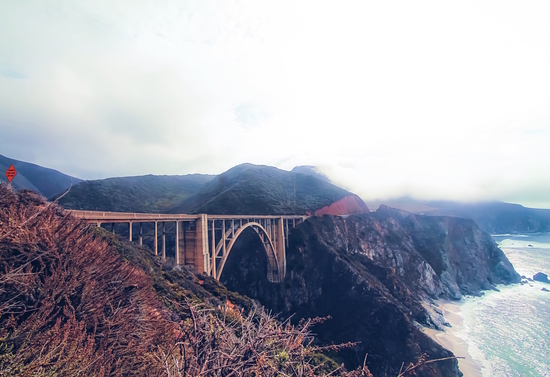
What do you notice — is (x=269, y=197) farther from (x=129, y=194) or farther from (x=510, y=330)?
(x=510, y=330)

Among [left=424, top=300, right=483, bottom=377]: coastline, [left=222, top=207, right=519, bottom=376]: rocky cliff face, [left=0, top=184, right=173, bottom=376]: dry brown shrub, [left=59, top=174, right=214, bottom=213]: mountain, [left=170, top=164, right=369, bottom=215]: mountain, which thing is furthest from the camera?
[left=59, top=174, right=214, bottom=213]: mountain

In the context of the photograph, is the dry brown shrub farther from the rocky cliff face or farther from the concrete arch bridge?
the rocky cliff face

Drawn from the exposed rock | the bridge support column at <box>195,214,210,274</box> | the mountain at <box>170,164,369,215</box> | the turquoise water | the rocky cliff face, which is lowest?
the exposed rock

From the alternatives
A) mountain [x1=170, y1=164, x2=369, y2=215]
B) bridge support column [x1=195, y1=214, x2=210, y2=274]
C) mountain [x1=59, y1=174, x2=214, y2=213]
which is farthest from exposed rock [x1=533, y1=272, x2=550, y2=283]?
mountain [x1=59, y1=174, x2=214, y2=213]

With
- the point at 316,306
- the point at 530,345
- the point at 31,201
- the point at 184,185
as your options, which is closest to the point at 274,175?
the point at 184,185

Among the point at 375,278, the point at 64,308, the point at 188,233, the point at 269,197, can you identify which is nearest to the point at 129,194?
the point at 269,197

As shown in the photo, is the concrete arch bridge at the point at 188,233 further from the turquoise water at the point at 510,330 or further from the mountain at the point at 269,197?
the turquoise water at the point at 510,330

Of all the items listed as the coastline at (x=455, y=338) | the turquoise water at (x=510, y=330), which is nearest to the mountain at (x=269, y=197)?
the coastline at (x=455, y=338)
